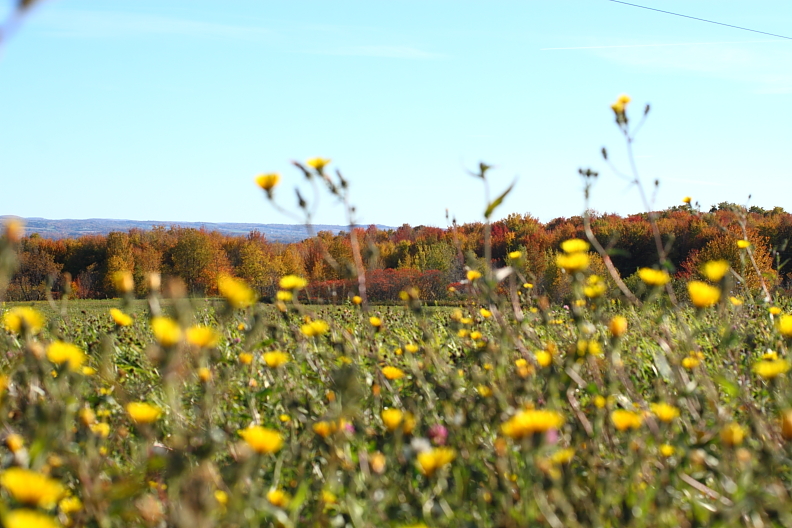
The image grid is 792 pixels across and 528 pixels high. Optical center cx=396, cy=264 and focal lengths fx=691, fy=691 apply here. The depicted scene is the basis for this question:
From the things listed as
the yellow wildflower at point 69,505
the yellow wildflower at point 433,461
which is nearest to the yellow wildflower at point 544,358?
the yellow wildflower at point 433,461

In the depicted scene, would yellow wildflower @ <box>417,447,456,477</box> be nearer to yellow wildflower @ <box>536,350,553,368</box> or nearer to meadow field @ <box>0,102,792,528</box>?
meadow field @ <box>0,102,792,528</box>

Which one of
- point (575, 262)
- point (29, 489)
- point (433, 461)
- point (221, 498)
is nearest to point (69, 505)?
point (221, 498)

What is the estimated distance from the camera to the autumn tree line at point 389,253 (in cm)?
1508

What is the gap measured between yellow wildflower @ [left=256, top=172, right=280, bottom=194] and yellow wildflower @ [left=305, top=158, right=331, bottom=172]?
273mm

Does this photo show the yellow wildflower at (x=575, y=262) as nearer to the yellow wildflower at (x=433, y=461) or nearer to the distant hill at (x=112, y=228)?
the yellow wildflower at (x=433, y=461)

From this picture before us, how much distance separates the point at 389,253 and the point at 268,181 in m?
23.5

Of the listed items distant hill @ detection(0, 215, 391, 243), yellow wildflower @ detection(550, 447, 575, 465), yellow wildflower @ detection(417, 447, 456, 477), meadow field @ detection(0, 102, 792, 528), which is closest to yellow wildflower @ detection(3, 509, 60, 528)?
meadow field @ detection(0, 102, 792, 528)

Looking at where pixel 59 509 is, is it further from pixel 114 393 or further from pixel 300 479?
pixel 114 393

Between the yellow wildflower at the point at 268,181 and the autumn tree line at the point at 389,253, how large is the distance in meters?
10.7

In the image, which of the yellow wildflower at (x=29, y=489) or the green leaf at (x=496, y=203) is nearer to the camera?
the yellow wildflower at (x=29, y=489)

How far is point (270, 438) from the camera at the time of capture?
1170 mm

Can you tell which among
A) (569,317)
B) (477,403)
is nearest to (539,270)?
(569,317)

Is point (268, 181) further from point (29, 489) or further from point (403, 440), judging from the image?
point (29, 489)

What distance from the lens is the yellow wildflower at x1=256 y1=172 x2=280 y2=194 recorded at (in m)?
1.88
